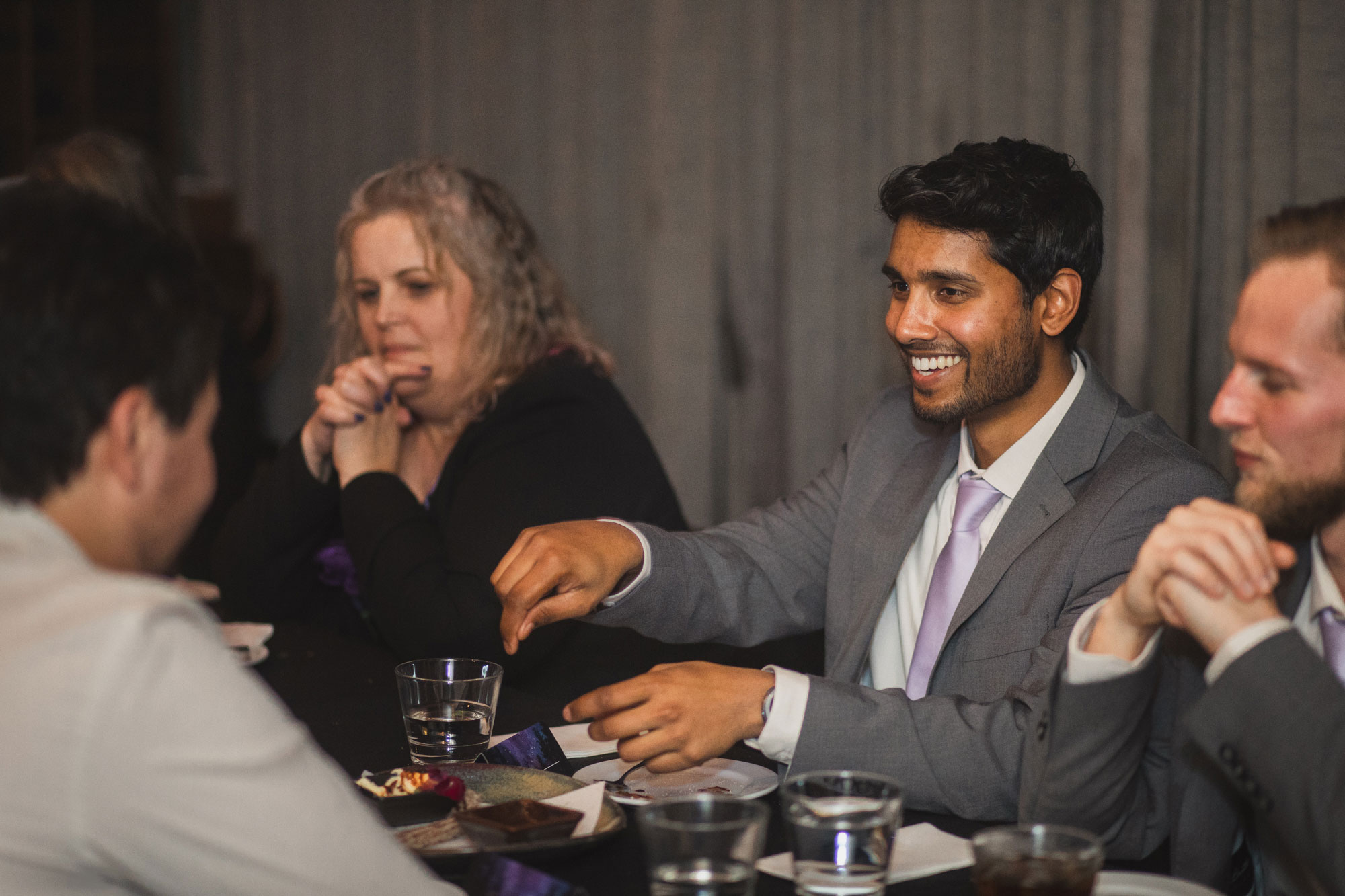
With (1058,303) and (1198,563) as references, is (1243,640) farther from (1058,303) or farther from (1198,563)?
(1058,303)

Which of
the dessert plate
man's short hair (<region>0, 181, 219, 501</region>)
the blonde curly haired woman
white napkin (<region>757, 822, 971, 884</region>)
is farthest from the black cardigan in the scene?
man's short hair (<region>0, 181, 219, 501</region>)

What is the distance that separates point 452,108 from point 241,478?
1.90 m

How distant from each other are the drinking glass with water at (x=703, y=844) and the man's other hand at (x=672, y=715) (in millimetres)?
321

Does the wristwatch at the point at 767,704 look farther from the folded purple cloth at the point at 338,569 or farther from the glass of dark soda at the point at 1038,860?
the folded purple cloth at the point at 338,569

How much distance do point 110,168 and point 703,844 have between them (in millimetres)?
2947

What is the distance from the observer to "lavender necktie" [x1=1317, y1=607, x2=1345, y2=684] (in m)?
1.28

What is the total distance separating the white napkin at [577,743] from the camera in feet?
4.67

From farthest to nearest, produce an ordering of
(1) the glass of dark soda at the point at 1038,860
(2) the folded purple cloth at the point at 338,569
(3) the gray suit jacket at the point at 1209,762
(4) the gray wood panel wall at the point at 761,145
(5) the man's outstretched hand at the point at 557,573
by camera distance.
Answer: (4) the gray wood panel wall at the point at 761,145, (2) the folded purple cloth at the point at 338,569, (5) the man's outstretched hand at the point at 557,573, (3) the gray suit jacket at the point at 1209,762, (1) the glass of dark soda at the point at 1038,860

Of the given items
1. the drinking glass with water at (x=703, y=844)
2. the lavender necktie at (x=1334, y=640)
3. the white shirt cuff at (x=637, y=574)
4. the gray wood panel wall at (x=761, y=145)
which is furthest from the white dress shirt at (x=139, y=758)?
the gray wood panel wall at (x=761, y=145)

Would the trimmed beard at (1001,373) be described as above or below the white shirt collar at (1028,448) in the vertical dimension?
above

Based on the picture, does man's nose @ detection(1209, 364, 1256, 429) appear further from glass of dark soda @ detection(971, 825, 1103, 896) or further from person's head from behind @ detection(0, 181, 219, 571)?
person's head from behind @ detection(0, 181, 219, 571)

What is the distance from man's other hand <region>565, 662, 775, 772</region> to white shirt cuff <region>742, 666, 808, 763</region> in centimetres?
1

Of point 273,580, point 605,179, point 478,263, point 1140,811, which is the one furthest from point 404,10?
point 1140,811

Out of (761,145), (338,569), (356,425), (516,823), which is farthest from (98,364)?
(761,145)
